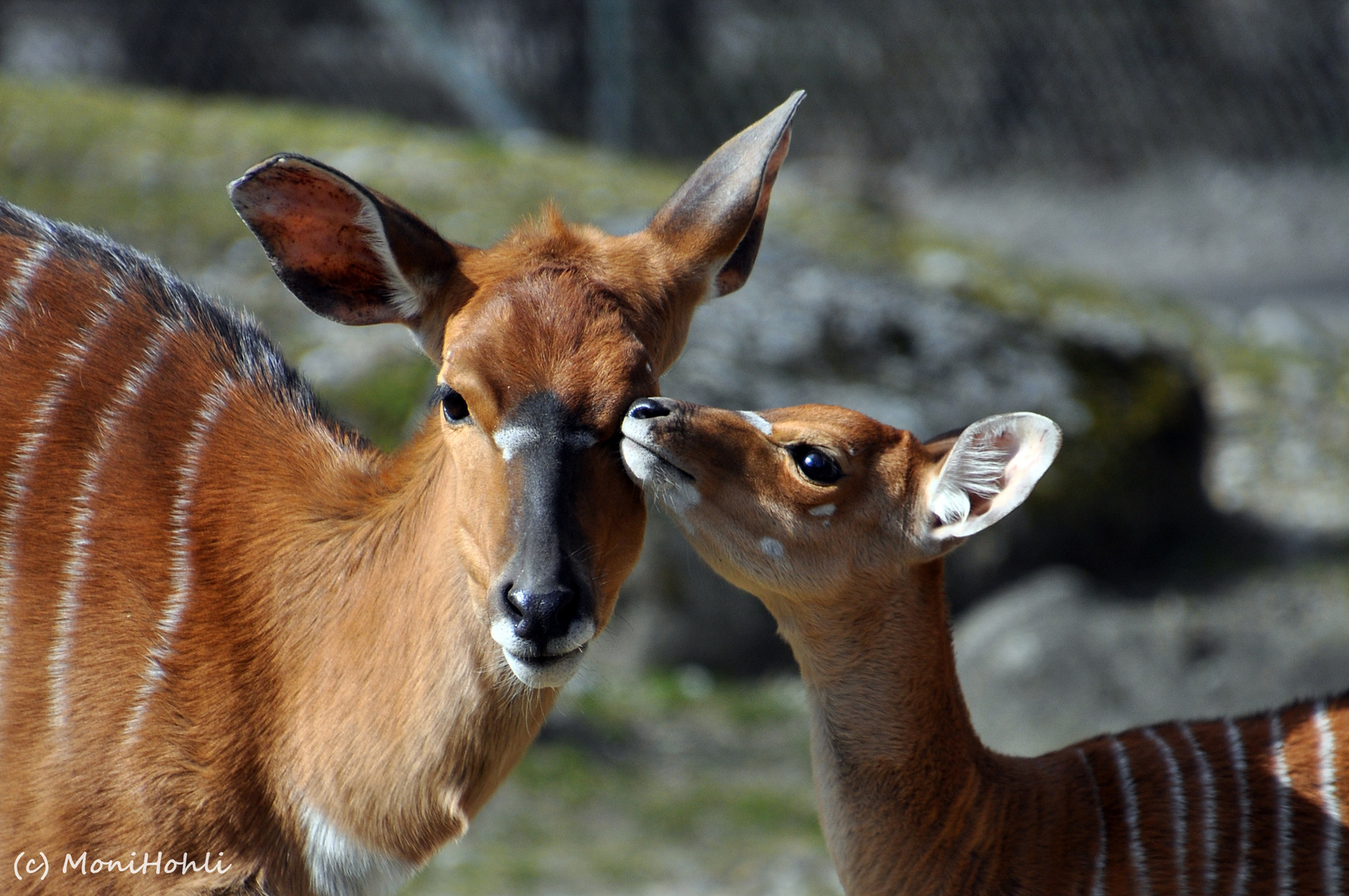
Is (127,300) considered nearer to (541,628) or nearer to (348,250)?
(348,250)

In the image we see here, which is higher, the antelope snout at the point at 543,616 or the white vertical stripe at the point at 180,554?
the antelope snout at the point at 543,616

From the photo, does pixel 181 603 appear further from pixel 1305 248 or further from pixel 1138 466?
pixel 1305 248

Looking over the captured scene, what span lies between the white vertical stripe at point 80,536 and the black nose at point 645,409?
4.03 ft

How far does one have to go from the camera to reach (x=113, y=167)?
822 centimetres

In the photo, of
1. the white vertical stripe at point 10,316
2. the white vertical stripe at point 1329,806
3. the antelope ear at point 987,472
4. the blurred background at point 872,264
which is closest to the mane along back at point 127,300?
the white vertical stripe at point 10,316

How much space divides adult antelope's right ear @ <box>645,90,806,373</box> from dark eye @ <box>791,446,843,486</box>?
1.21 ft

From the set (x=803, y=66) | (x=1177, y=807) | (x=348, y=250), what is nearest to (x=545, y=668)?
(x=348, y=250)

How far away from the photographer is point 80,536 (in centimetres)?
311

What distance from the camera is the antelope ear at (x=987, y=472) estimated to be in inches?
123

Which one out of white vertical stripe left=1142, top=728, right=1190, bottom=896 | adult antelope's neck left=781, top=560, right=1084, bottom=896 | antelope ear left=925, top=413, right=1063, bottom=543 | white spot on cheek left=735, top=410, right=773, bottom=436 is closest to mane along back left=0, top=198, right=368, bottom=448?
white spot on cheek left=735, top=410, right=773, bottom=436

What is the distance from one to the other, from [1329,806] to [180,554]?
8.77ft

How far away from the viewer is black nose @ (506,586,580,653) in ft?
8.63

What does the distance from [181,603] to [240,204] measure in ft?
2.85

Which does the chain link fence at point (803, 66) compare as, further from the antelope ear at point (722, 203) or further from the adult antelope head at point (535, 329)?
the adult antelope head at point (535, 329)
